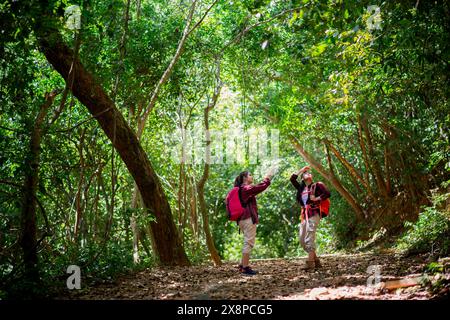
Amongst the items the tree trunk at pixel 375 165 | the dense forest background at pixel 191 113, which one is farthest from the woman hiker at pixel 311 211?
the tree trunk at pixel 375 165

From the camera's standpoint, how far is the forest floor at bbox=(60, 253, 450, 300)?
598 cm

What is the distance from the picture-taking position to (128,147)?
10.3 meters

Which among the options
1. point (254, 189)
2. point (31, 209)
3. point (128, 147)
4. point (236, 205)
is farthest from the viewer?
point (128, 147)

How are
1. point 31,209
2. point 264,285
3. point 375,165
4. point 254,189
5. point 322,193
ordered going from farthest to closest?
1. point 375,165
2. point 322,193
3. point 254,189
4. point 264,285
5. point 31,209

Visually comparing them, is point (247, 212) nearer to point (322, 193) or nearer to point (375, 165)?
point (322, 193)

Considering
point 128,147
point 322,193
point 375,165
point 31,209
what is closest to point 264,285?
point 322,193

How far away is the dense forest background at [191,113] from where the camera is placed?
7395 mm

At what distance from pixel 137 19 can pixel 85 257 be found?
19.7 feet

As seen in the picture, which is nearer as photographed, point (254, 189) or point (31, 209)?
point (31, 209)

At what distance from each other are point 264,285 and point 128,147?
393 cm

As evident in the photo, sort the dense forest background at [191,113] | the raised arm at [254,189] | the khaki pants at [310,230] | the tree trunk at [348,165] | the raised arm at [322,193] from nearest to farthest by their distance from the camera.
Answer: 1. the dense forest background at [191,113]
2. the raised arm at [254,189]
3. the raised arm at [322,193]
4. the khaki pants at [310,230]
5. the tree trunk at [348,165]

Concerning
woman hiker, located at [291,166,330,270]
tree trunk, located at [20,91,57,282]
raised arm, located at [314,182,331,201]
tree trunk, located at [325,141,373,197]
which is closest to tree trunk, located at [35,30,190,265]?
tree trunk, located at [20,91,57,282]

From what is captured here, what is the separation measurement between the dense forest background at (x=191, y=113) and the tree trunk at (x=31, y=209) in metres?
0.02

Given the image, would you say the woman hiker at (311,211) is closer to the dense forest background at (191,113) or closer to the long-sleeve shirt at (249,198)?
the long-sleeve shirt at (249,198)
